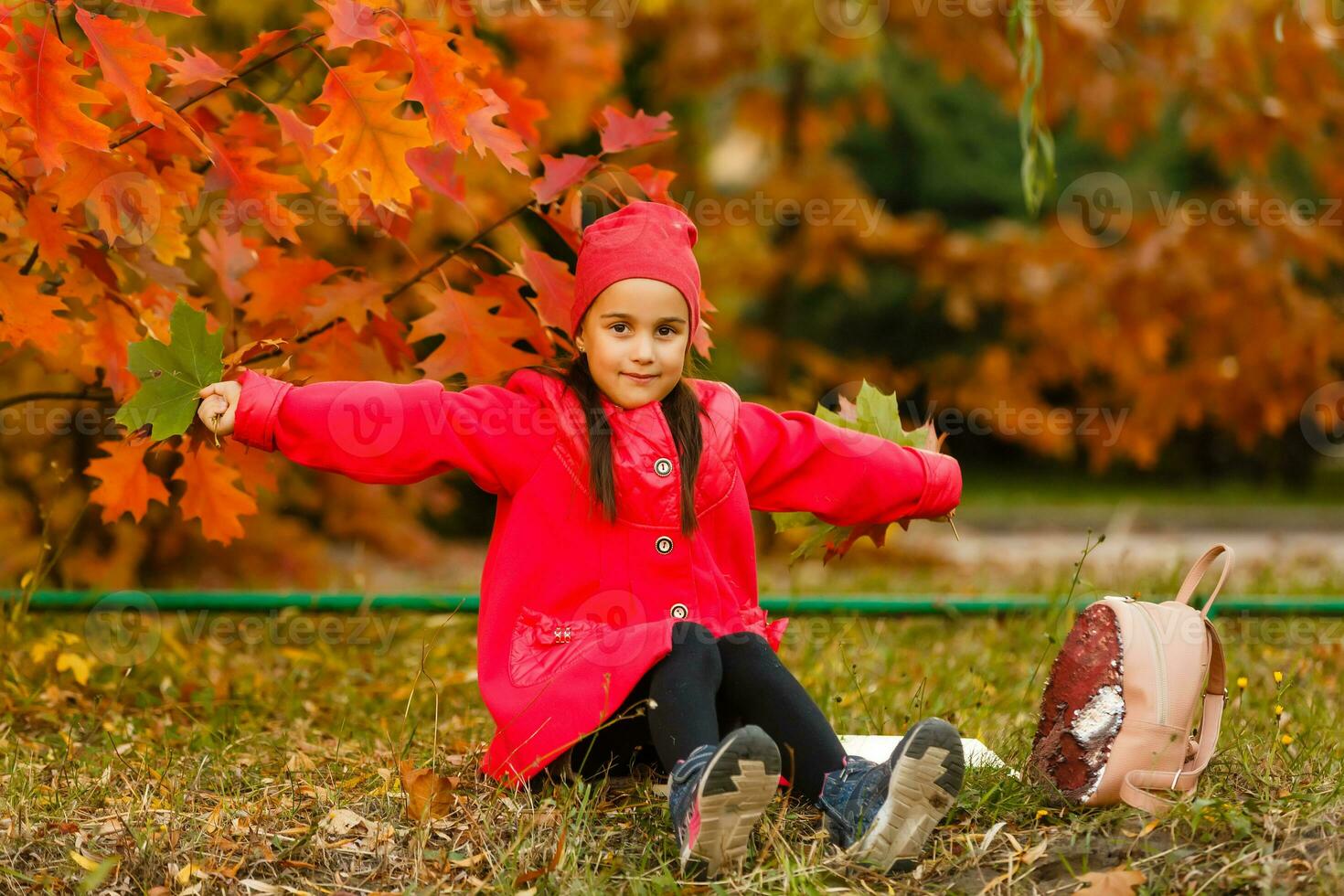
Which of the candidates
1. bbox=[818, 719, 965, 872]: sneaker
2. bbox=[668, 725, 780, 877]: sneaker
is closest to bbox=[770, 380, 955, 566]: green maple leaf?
bbox=[818, 719, 965, 872]: sneaker

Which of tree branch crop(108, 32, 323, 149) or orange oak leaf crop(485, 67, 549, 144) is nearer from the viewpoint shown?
tree branch crop(108, 32, 323, 149)

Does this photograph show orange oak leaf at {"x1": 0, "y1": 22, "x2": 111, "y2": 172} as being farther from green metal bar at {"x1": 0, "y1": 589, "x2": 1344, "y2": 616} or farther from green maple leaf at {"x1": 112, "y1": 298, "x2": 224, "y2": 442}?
green metal bar at {"x1": 0, "y1": 589, "x2": 1344, "y2": 616}

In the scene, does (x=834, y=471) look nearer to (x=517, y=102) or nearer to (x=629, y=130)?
(x=629, y=130)

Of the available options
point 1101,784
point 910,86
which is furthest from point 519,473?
point 910,86

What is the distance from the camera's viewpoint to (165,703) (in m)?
3.41

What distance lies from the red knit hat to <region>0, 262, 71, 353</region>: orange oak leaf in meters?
1.02

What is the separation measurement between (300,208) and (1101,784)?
288cm

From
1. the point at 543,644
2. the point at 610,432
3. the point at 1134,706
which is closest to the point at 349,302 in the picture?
the point at 610,432

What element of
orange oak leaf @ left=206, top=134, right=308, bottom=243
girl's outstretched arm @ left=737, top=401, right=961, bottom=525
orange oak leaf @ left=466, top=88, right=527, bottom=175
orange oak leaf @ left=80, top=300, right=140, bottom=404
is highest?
orange oak leaf @ left=466, top=88, right=527, bottom=175

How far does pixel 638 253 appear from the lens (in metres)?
2.51

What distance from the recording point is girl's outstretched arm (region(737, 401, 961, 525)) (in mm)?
2695

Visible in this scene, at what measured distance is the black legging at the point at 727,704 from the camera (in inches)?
91.3

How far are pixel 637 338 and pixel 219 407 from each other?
29.2 inches

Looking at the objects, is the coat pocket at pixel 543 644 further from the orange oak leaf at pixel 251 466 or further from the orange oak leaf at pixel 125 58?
the orange oak leaf at pixel 125 58
